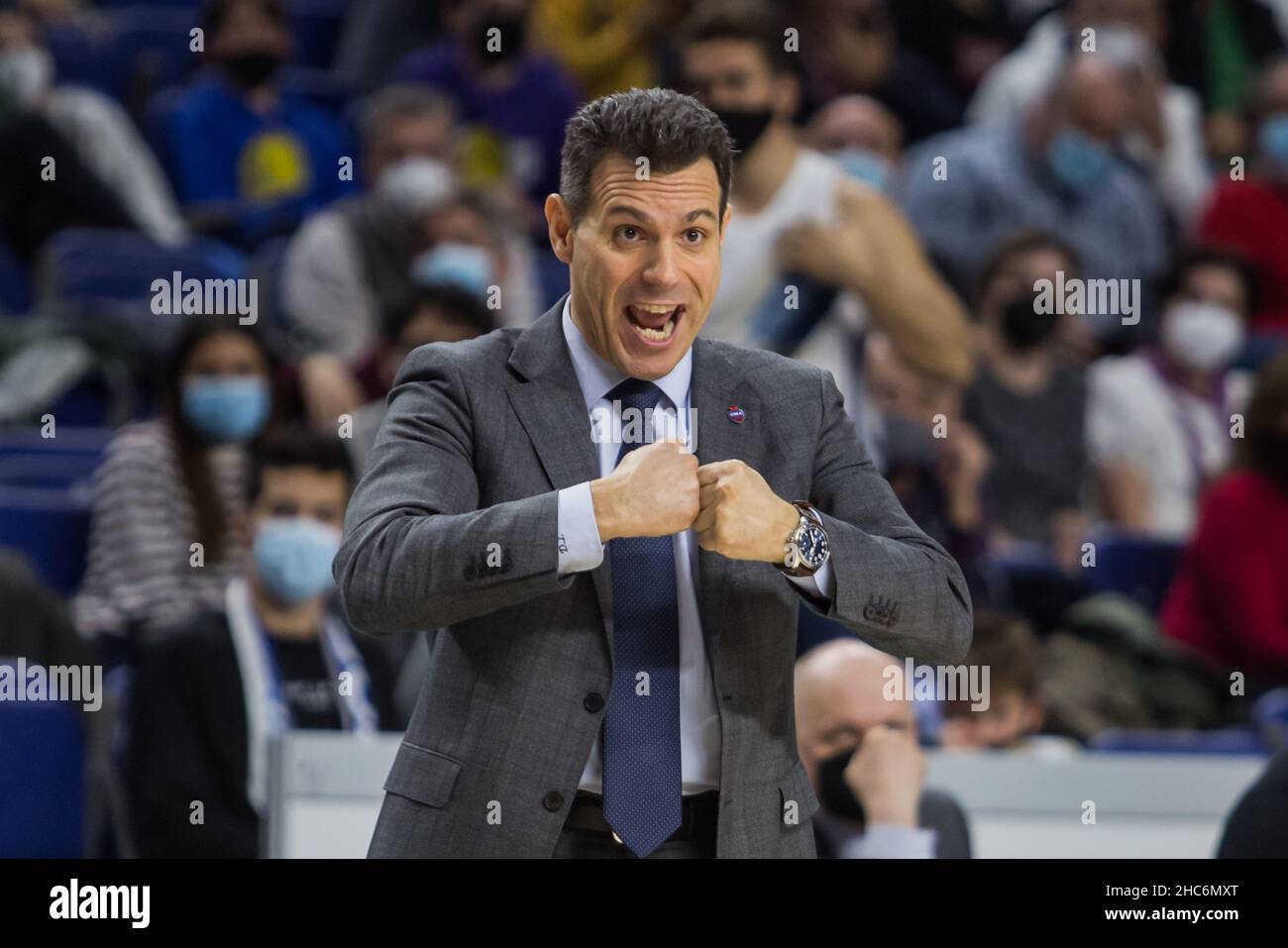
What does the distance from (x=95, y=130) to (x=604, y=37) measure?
167 centimetres

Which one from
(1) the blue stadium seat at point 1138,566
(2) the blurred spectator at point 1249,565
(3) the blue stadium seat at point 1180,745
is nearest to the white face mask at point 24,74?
(1) the blue stadium seat at point 1138,566

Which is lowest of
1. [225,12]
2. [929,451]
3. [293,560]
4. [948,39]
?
[293,560]

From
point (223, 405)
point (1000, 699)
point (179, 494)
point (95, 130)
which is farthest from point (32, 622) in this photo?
point (95, 130)

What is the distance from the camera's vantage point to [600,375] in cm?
232

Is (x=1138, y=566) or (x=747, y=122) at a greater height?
(x=747, y=122)

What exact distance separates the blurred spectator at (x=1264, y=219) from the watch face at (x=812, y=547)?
5183 mm

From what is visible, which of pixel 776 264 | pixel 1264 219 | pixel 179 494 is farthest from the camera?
pixel 1264 219

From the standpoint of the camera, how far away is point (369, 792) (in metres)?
3.60

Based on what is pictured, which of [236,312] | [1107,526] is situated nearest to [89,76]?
[236,312]

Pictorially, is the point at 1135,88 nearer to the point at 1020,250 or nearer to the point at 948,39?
the point at 948,39

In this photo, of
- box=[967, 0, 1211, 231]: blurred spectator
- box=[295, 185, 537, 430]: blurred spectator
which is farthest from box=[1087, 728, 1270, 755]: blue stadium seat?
box=[967, 0, 1211, 231]: blurred spectator

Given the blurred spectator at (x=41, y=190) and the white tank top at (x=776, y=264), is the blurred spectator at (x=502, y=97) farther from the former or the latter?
the white tank top at (x=776, y=264)

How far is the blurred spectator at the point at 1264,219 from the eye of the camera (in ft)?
23.4

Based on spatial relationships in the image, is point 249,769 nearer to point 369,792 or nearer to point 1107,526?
point 369,792
